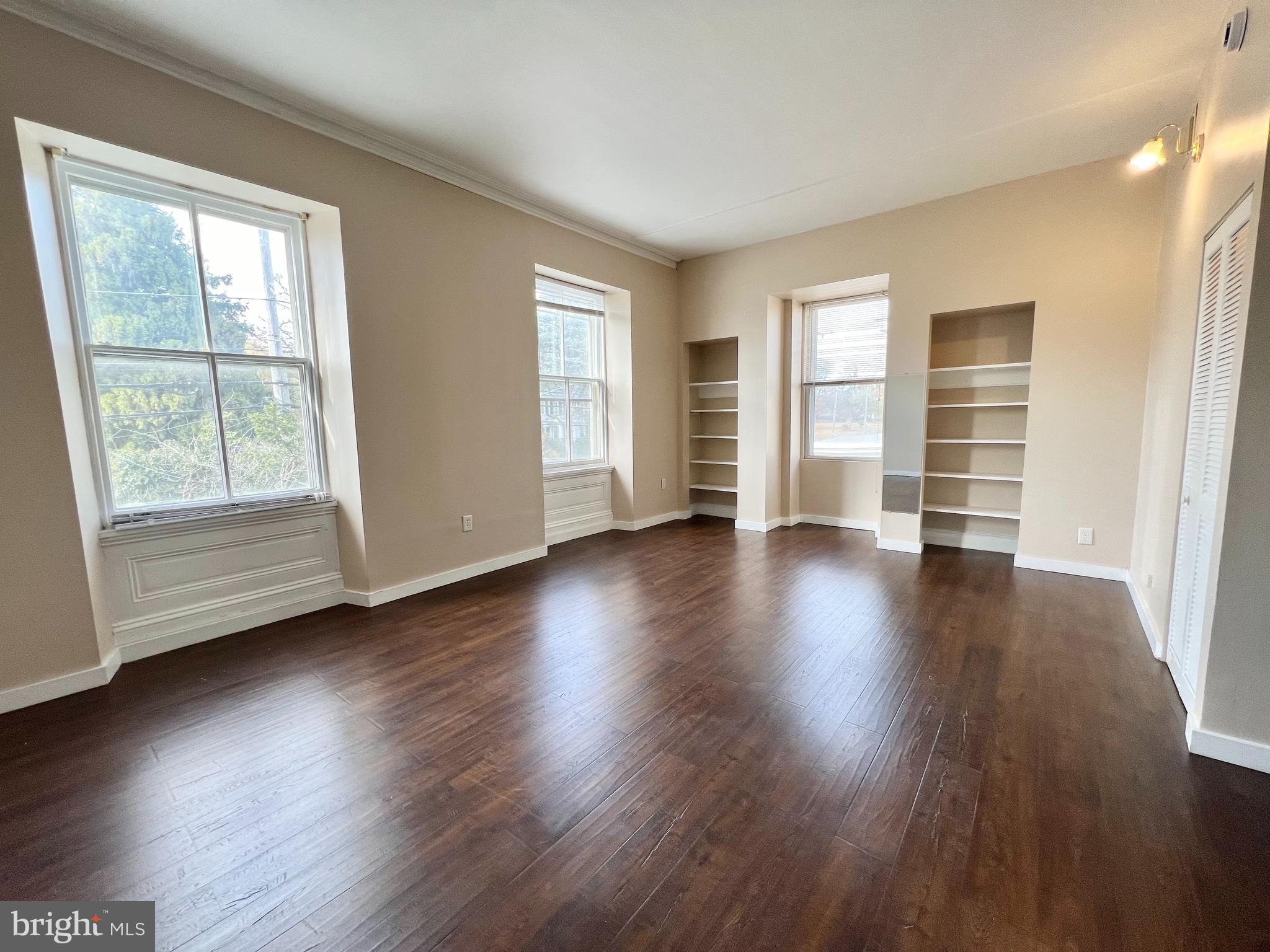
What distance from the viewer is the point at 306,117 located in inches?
114

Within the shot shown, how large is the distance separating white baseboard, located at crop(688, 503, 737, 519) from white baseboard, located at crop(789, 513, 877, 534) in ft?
2.57

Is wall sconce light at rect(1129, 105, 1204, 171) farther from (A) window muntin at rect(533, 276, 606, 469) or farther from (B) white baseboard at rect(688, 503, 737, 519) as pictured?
(B) white baseboard at rect(688, 503, 737, 519)

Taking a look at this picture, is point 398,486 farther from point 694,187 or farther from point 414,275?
point 694,187

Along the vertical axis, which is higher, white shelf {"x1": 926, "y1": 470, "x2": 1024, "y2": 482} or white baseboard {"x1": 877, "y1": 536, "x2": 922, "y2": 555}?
white shelf {"x1": 926, "y1": 470, "x2": 1024, "y2": 482}

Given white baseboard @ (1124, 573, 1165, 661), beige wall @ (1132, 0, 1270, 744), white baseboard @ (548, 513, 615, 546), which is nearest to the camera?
beige wall @ (1132, 0, 1270, 744)

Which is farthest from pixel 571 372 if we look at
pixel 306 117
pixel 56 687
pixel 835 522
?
pixel 56 687

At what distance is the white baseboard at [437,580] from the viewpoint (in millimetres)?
3389

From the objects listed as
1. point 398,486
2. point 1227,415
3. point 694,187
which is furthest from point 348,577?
point 1227,415

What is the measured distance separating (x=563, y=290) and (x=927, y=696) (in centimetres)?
451

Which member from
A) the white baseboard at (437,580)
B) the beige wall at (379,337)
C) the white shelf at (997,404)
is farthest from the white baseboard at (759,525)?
the white baseboard at (437,580)

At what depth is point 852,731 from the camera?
1973mm

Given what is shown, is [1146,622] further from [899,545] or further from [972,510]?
[899,545]


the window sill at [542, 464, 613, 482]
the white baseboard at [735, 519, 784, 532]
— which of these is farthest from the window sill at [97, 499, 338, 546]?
the white baseboard at [735, 519, 784, 532]

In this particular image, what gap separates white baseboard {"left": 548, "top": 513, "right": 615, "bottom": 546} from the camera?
16.7ft
